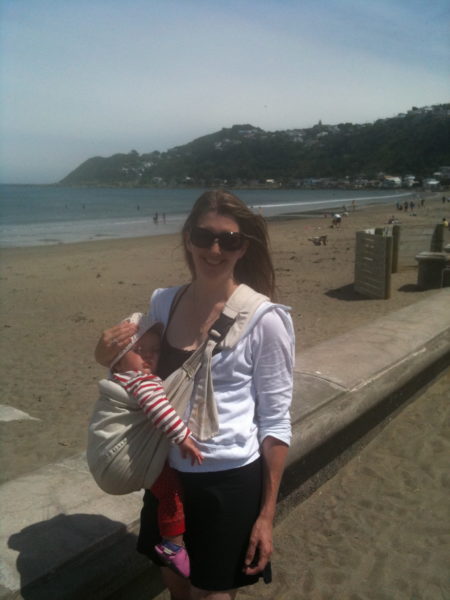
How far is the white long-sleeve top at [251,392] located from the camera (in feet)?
5.41

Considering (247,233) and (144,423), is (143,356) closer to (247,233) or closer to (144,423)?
(144,423)

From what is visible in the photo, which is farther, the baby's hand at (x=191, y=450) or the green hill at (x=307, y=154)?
the green hill at (x=307, y=154)

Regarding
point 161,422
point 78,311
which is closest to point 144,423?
point 161,422

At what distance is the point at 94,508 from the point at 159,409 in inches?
30.1

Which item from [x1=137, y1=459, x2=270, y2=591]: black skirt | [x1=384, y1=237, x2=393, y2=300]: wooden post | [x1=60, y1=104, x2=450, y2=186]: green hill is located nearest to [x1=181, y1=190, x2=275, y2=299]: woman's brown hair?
[x1=137, y1=459, x2=270, y2=591]: black skirt

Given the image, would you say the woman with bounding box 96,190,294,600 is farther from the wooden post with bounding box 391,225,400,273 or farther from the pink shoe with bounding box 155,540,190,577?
the wooden post with bounding box 391,225,400,273

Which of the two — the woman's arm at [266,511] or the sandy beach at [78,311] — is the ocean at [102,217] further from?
the sandy beach at [78,311]

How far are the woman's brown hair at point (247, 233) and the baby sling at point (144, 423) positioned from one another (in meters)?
0.34

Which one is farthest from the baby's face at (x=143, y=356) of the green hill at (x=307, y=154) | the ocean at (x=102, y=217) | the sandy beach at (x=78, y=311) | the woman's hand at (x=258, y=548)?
the green hill at (x=307, y=154)

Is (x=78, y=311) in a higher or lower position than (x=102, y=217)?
higher

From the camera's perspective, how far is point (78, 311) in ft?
31.4

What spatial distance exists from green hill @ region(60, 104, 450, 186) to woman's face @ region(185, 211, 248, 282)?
98.6 meters

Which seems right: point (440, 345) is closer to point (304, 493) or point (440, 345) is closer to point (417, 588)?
point (304, 493)

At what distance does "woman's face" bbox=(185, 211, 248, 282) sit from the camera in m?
1.82
